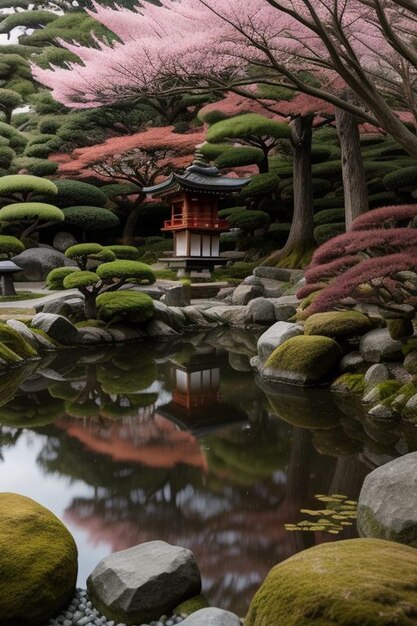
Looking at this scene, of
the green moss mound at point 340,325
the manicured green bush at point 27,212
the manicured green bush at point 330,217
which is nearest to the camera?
the green moss mound at point 340,325

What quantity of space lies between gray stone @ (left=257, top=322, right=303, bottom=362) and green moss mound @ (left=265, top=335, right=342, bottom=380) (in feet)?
2.37

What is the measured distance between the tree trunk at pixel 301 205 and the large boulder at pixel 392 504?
49.7 feet

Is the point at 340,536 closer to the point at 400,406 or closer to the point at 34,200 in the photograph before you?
the point at 400,406

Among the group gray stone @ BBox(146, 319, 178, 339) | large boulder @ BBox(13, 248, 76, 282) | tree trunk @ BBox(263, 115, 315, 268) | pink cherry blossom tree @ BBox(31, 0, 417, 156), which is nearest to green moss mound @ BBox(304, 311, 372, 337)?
pink cherry blossom tree @ BBox(31, 0, 417, 156)

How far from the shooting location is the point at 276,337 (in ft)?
30.8

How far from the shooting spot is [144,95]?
921 centimetres

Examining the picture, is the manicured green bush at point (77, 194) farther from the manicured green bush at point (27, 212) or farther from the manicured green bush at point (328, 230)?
the manicured green bush at point (328, 230)

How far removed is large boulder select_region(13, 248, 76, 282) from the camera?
65.1ft

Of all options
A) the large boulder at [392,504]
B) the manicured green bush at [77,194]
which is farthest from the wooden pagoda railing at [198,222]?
the large boulder at [392,504]

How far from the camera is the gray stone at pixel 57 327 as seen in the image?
11594mm

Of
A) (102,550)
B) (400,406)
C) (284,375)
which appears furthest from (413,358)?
(102,550)

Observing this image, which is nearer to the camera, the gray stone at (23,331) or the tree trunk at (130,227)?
the gray stone at (23,331)

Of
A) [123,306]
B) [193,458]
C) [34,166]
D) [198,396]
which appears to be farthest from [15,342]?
[34,166]

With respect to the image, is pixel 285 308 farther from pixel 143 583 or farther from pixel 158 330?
pixel 143 583
